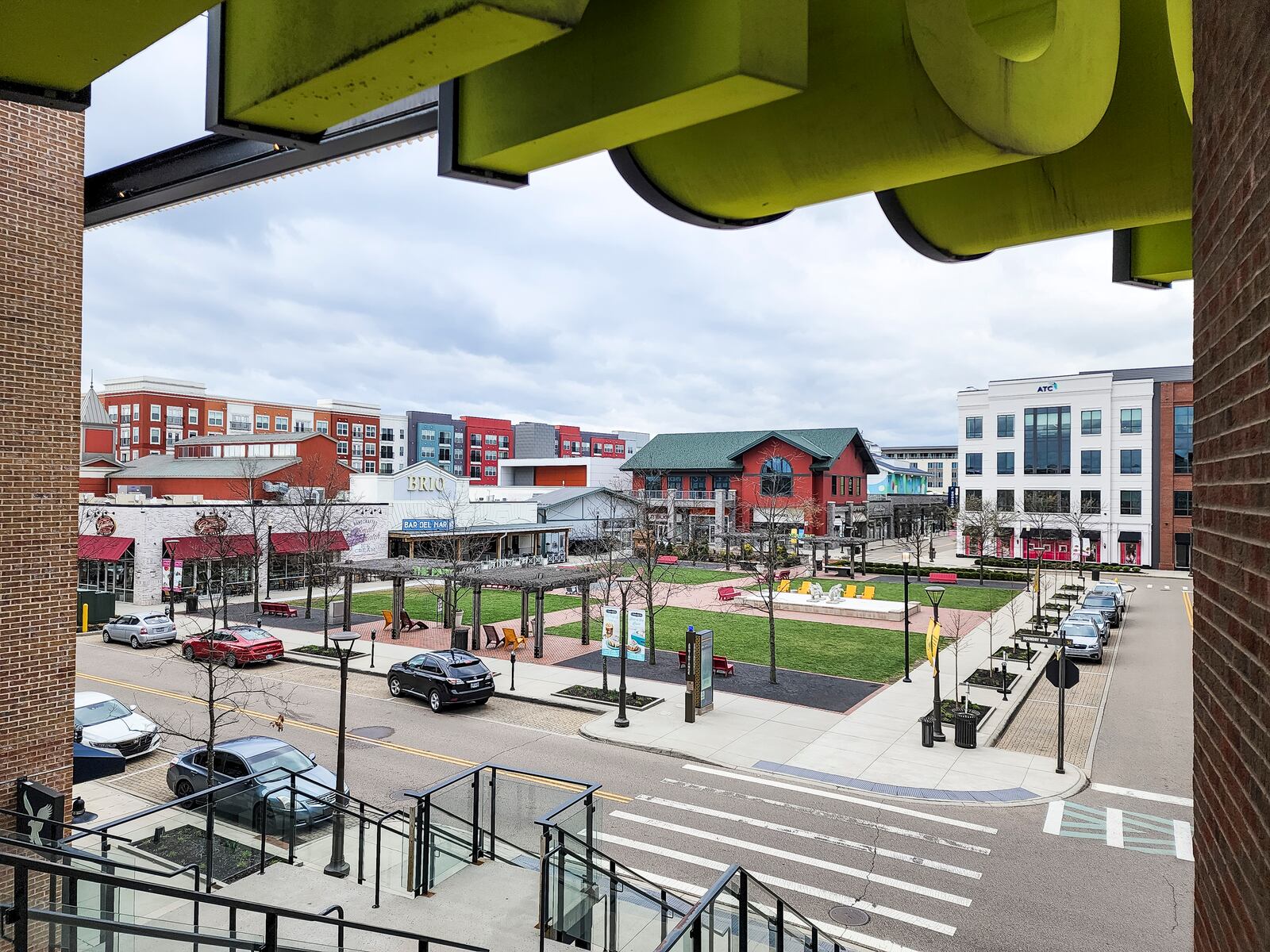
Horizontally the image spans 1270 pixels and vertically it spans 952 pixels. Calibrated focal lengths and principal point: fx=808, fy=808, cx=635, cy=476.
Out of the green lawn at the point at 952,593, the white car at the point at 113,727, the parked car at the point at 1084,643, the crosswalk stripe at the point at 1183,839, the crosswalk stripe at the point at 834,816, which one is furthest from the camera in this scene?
the green lawn at the point at 952,593

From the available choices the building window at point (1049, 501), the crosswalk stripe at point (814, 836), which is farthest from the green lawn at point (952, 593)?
the crosswalk stripe at point (814, 836)

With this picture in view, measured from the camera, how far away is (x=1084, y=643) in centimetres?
2897

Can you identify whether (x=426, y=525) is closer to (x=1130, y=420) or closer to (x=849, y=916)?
(x=849, y=916)

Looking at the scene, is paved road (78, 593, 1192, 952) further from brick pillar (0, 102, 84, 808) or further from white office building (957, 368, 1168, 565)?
white office building (957, 368, 1168, 565)

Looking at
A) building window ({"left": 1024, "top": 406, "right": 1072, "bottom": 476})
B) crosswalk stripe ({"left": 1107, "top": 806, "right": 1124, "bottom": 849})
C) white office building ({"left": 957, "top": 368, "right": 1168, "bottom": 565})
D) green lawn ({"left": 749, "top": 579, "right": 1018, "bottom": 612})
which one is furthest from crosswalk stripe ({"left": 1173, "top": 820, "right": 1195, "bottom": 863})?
building window ({"left": 1024, "top": 406, "right": 1072, "bottom": 476})

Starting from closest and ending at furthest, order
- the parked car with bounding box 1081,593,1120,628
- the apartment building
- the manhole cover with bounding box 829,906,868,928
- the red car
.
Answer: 1. the manhole cover with bounding box 829,906,868,928
2. the red car
3. the parked car with bounding box 1081,593,1120,628
4. the apartment building

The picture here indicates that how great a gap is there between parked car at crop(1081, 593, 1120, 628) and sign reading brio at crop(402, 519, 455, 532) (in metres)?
34.7

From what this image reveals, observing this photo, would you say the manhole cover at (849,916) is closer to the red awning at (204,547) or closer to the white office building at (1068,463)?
the red awning at (204,547)

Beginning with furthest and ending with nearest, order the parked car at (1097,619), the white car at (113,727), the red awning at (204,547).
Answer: the red awning at (204,547) → the parked car at (1097,619) → the white car at (113,727)

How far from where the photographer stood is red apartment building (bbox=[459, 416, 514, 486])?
129250 mm

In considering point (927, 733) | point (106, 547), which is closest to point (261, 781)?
point (927, 733)

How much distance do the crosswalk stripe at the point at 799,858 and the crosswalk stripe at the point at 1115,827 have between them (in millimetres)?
4031

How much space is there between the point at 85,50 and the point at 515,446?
132 metres

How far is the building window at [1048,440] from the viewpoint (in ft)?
216
